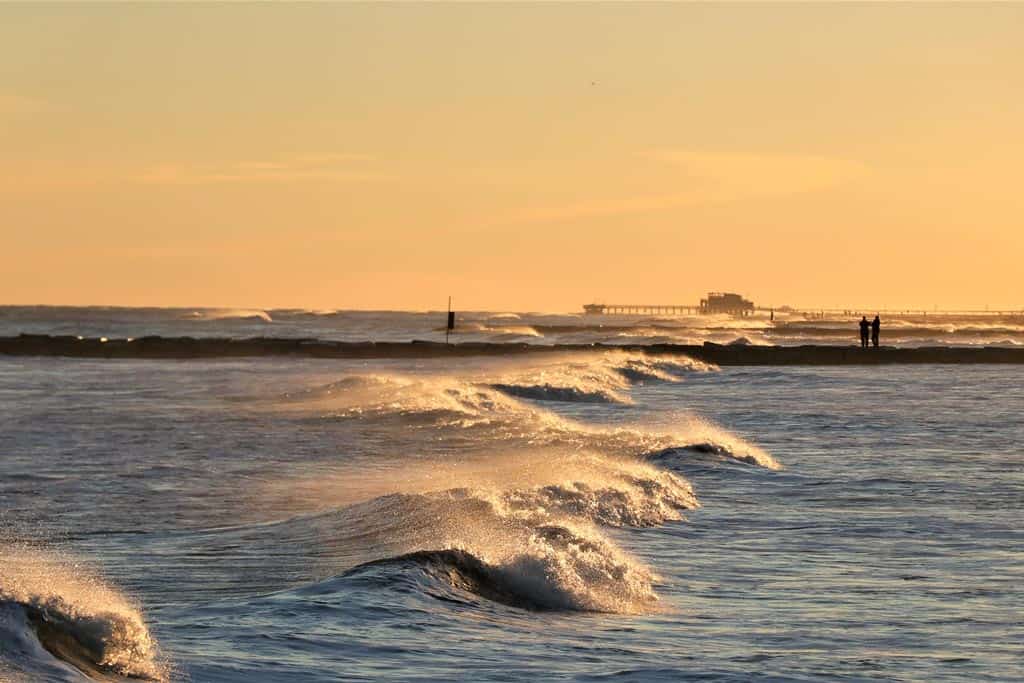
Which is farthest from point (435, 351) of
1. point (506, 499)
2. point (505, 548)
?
point (505, 548)

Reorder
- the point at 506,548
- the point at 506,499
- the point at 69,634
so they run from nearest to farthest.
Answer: the point at 69,634, the point at 506,548, the point at 506,499

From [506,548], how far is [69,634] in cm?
495

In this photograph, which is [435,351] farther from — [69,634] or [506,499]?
[69,634]

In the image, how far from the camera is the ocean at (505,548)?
11.4 meters

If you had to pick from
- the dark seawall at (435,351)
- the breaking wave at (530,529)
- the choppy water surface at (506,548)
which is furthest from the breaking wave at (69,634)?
the dark seawall at (435,351)

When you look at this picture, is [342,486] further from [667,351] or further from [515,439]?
[667,351]

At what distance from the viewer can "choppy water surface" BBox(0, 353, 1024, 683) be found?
11383 millimetres

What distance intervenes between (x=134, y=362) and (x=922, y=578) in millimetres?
57030

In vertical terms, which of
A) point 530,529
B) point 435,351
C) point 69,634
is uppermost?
point 435,351

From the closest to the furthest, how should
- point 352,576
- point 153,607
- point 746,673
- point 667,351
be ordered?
point 746,673
point 153,607
point 352,576
point 667,351

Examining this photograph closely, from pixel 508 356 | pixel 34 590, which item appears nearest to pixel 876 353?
pixel 508 356

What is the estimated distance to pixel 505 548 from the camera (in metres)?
15.2

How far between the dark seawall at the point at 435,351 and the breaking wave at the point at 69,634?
2350 inches

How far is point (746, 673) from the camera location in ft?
36.5
